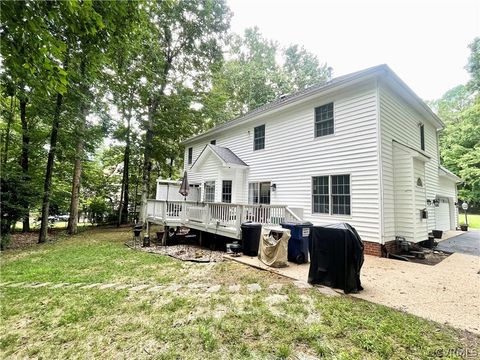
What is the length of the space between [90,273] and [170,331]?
411cm

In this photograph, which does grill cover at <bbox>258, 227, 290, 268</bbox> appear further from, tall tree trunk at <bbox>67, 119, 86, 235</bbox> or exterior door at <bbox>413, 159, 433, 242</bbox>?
Answer: tall tree trunk at <bbox>67, 119, 86, 235</bbox>

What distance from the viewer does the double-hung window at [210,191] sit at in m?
13.6

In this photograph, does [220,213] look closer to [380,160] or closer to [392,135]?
[380,160]

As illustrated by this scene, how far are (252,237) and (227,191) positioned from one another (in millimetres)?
5875

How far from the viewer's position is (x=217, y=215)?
8.66 meters

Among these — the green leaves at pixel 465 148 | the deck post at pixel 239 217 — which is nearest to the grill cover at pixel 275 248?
the deck post at pixel 239 217

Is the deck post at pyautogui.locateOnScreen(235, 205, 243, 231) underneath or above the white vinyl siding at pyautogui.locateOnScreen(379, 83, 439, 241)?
underneath

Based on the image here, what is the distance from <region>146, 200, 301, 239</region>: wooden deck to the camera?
7984 mm

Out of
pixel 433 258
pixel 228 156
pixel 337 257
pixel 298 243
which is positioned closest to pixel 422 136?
pixel 433 258

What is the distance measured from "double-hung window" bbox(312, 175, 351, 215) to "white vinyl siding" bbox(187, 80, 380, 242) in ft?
0.62

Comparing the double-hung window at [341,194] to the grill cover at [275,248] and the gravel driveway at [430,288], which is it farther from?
the grill cover at [275,248]

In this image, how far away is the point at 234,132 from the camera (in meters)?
13.6

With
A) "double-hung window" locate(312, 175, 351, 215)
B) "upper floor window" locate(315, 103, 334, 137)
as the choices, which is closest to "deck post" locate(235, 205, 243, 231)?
"double-hung window" locate(312, 175, 351, 215)

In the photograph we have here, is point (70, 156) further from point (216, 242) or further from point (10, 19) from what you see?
point (10, 19)
